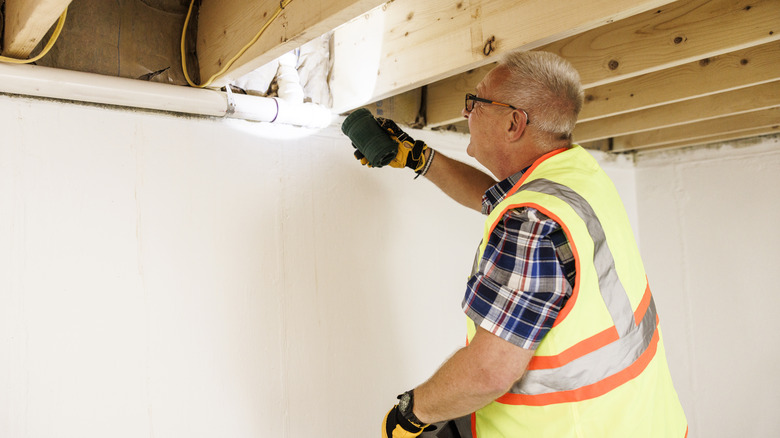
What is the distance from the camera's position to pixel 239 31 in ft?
5.59

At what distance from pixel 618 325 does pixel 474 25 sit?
3.21 feet

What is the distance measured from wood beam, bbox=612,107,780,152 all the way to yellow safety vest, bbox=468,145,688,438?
2068mm

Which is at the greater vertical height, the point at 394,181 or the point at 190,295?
the point at 394,181

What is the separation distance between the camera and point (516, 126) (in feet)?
5.04

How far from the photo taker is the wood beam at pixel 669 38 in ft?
5.69

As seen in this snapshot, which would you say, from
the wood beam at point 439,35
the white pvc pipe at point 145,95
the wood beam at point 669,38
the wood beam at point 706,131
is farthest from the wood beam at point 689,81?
the white pvc pipe at point 145,95

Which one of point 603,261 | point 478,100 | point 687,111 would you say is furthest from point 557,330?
point 687,111

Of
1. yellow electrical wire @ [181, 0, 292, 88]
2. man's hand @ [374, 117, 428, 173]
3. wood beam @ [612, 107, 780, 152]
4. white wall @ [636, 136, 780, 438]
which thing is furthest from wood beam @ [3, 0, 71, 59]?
white wall @ [636, 136, 780, 438]

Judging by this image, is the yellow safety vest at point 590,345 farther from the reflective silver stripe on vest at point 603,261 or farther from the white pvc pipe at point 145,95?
the white pvc pipe at point 145,95

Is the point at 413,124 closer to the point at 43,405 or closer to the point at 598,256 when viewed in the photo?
the point at 598,256

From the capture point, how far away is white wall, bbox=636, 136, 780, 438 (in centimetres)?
329

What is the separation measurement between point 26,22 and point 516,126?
1.24m

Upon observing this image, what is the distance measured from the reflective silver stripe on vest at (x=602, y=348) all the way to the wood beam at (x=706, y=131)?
2.15 meters

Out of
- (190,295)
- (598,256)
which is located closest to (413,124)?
(190,295)
